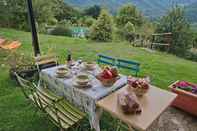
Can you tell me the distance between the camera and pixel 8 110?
3.13m

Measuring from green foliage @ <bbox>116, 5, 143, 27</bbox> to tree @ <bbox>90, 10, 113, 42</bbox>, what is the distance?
33.9 ft

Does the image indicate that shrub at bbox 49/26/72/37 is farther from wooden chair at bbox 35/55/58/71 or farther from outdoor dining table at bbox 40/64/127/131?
outdoor dining table at bbox 40/64/127/131

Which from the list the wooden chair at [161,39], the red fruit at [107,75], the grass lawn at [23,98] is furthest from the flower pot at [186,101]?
the wooden chair at [161,39]

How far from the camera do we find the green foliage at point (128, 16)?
62.0 ft

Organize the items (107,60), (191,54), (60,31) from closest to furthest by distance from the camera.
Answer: (107,60) → (191,54) → (60,31)

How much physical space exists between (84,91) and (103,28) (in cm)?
674

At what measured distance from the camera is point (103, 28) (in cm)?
870

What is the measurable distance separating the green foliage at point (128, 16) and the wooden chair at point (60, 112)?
17.1m

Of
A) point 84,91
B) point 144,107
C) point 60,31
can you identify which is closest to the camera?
point 144,107

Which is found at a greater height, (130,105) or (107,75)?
(107,75)

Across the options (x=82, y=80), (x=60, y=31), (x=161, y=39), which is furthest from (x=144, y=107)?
(x=60, y=31)

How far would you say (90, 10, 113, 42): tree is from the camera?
8602mm

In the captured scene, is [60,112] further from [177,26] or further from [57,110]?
[177,26]

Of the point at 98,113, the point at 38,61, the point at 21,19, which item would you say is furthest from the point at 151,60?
the point at 21,19
